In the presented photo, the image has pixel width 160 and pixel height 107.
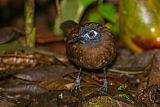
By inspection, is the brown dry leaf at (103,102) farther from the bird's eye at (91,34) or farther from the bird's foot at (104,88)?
the bird's eye at (91,34)

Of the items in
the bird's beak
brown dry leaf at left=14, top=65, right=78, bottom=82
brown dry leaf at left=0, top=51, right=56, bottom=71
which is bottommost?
brown dry leaf at left=14, top=65, right=78, bottom=82

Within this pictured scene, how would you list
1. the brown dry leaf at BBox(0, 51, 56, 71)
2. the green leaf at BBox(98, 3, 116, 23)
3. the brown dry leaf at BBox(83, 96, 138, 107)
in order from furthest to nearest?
the green leaf at BBox(98, 3, 116, 23) < the brown dry leaf at BBox(0, 51, 56, 71) < the brown dry leaf at BBox(83, 96, 138, 107)

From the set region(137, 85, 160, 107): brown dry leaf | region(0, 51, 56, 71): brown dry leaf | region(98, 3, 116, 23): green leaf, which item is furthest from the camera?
region(98, 3, 116, 23): green leaf

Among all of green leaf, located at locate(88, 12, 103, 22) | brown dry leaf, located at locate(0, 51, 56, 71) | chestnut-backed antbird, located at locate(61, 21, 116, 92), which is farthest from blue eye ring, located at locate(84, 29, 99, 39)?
green leaf, located at locate(88, 12, 103, 22)

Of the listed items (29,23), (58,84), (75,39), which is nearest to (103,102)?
(58,84)

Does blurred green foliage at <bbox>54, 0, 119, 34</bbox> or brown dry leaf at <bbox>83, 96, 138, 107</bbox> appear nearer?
brown dry leaf at <bbox>83, 96, 138, 107</bbox>

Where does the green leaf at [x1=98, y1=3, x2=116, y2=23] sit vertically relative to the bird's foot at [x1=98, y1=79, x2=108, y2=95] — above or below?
above

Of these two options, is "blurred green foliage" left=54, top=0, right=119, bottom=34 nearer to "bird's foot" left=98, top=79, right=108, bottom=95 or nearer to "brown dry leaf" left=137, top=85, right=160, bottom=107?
"bird's foot" left=98, top=79, right=108, bottom=95

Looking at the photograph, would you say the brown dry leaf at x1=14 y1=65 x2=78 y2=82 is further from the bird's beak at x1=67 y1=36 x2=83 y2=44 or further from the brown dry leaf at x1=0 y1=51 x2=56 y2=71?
the bird's beak at x1=67 y1=36 x2=83 y2=44

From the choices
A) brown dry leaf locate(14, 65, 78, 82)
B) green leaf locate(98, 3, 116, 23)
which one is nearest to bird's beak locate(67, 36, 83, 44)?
brown dry leaf locate(14, 65, 78, 82)

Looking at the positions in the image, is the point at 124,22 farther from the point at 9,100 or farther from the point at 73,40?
the point at 9,100

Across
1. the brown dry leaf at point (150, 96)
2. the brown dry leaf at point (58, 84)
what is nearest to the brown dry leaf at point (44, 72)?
the brown dry leaf at point (58, 84)
